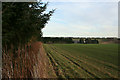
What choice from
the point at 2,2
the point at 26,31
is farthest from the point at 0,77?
the point at 26,31

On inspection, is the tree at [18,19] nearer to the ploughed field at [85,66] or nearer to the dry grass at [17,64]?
the ploughed field at [85,66]

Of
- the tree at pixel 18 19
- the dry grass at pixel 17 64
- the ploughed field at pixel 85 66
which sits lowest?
the ploughed field at pixel 85 66

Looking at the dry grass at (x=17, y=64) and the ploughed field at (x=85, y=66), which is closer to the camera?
the dry grass at (x=17, y=64)

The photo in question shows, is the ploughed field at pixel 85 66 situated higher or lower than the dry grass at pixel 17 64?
lower

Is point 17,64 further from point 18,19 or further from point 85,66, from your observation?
point 85,66

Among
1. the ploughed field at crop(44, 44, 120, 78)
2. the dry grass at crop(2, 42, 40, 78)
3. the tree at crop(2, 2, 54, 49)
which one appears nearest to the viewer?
the dry grass at crop(2, 42, 40, 78)

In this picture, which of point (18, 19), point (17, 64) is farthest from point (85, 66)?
point (17, 64)

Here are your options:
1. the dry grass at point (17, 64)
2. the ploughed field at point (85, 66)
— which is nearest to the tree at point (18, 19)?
the ploughed field at point (85, 66)

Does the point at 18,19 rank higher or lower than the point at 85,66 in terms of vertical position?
higher

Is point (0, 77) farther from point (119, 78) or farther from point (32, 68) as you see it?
point (119, 78)

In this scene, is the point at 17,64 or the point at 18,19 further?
the point at 18,19

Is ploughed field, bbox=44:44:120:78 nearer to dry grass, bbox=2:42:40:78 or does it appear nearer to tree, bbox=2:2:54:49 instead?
tree, bbox=2:2:54:49

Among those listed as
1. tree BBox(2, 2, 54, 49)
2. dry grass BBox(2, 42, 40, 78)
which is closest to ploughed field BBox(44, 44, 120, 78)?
tree BBox(2, 2, 54, 49)

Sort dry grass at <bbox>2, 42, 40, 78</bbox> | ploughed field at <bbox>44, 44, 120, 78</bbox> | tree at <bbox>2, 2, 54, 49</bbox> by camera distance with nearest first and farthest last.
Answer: dry grass at <bbox>2, 42, 40, 78</bbox> < tree at <bbox>2, 2, 54, 49</bbox> < ploughed field at <bbox>44, 44, 120, 78</bbox>
